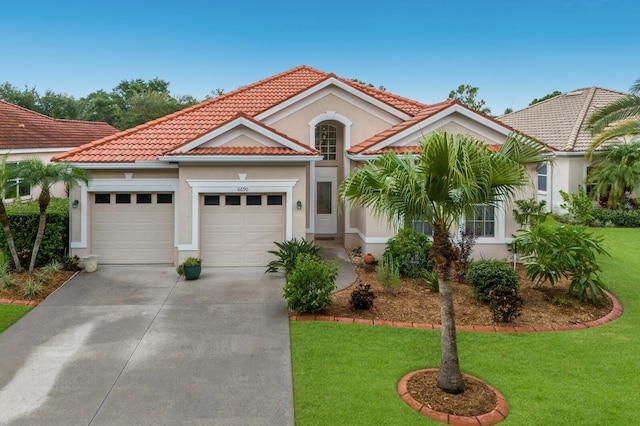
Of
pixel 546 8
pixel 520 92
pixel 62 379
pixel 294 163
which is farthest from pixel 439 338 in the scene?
pixel 520 92

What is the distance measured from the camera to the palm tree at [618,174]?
21.1 meters

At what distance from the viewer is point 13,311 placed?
1029cm

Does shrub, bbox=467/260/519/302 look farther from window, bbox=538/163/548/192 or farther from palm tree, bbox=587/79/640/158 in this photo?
window, bbox=538/163/548/192

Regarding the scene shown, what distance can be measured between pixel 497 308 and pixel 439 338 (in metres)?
1.74

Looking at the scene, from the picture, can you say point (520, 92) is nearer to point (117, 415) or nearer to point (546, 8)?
point (546, 8)

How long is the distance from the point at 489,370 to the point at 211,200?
961 centimetres

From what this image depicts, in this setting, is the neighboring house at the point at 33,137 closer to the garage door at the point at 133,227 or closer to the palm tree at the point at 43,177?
the garage door at the point at 133,227

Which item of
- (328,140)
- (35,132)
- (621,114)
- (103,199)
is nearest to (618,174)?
(621,114)

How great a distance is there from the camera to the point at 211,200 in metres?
14.5

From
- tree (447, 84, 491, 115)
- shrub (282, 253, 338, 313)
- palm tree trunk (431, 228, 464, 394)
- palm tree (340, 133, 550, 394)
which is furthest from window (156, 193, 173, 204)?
tree (447, 84, 491, 115)

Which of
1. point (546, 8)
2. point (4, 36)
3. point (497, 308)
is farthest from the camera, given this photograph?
point (4, 36)

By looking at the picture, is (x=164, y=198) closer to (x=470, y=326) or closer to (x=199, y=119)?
(x=199, y=119)

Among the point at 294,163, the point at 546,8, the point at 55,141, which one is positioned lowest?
the point at 294,163

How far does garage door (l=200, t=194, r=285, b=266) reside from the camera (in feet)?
47.8
